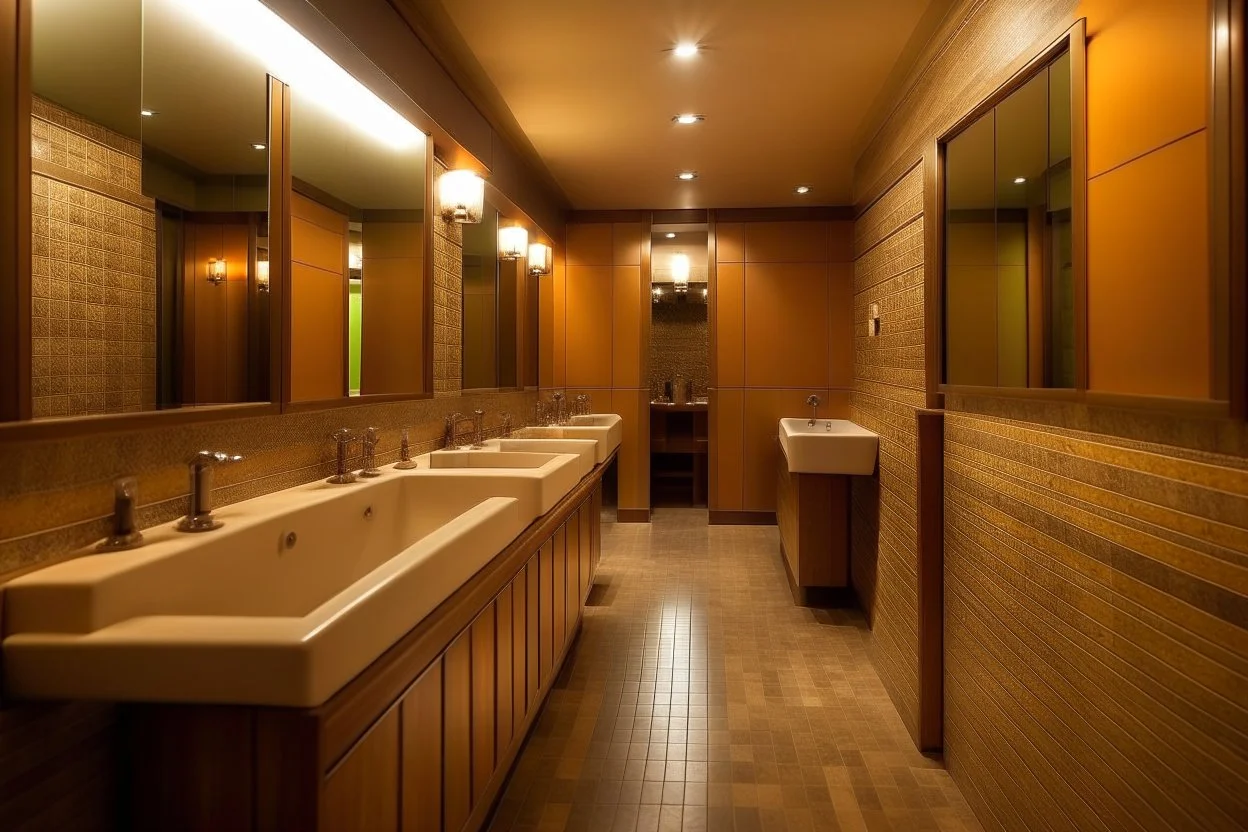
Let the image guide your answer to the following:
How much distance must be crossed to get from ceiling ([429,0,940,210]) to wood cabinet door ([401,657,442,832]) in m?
2.38

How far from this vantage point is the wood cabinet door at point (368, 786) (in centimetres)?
99

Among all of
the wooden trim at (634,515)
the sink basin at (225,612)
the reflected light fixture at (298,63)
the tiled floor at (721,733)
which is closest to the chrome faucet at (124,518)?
the sink basin at (225,612)

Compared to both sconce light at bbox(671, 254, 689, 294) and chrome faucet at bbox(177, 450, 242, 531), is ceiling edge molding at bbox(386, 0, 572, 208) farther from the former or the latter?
sconce light at bbox(671, 254, 689, 294)

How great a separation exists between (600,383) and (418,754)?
4861 mm

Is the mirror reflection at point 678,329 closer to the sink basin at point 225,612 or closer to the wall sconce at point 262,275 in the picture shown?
the wall sconce at point 262,275

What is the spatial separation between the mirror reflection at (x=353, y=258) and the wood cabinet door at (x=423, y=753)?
1.04m

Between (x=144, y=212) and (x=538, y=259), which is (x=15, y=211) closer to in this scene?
(x=144, y=212)

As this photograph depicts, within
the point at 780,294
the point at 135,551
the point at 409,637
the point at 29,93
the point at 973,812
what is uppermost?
the point at 780,294

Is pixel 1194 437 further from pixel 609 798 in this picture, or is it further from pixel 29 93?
pixel 29 93

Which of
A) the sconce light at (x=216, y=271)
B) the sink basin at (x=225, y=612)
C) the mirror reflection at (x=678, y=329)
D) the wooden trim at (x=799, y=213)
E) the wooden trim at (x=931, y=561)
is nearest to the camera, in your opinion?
the sink basin at (x=225, y=612)

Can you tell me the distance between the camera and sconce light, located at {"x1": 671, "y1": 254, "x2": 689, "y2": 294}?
7.72 metres

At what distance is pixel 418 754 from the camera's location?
1.31 metres

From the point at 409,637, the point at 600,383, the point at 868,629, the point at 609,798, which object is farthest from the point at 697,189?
the point at 409,637

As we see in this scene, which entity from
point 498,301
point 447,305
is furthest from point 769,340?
point 447,305
